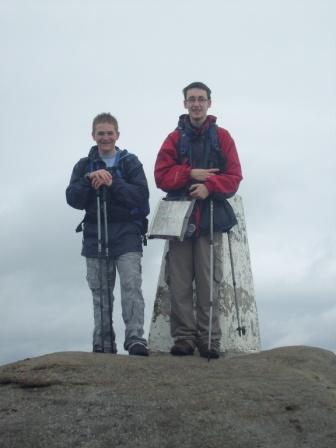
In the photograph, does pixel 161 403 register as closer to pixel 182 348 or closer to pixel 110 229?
pixel 182 348

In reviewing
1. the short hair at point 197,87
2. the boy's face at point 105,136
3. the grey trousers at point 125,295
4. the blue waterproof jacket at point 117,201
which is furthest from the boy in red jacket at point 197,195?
the boy's face at point 105,136

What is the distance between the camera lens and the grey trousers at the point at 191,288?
899 cm

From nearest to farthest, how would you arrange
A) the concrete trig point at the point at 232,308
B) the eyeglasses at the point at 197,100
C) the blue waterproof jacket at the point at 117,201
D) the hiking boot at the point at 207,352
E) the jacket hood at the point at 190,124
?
the hiking boot at the point at 207,352, the blue waterproof jacket at the point at 117,201, the eyeglasses at the point at 197,100, the jacket hood at the point at 190,124, the concrete trig point at the point at 232,308

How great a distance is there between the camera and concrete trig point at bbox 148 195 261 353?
1012 centimetres

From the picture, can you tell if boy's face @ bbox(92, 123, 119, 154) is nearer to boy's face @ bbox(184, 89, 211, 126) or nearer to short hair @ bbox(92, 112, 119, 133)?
short hair @ bbox(92, 112, 119, 133)

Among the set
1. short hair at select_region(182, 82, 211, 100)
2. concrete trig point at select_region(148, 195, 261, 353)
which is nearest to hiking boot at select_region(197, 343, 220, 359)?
concrete trig point at select_region(148, 195, 261, 353)

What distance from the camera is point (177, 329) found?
8.99m

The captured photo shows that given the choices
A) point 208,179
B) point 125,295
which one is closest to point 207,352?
point 125,295

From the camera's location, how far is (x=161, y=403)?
6977 mm

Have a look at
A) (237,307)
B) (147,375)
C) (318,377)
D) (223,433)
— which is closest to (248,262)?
(237,307)

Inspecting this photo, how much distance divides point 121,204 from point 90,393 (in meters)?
2.83

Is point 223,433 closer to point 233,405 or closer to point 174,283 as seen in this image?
point 233,405

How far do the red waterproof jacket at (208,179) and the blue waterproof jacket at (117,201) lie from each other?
321mm

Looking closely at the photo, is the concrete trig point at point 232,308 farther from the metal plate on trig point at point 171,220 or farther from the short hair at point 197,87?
the short hair at point 197,87
